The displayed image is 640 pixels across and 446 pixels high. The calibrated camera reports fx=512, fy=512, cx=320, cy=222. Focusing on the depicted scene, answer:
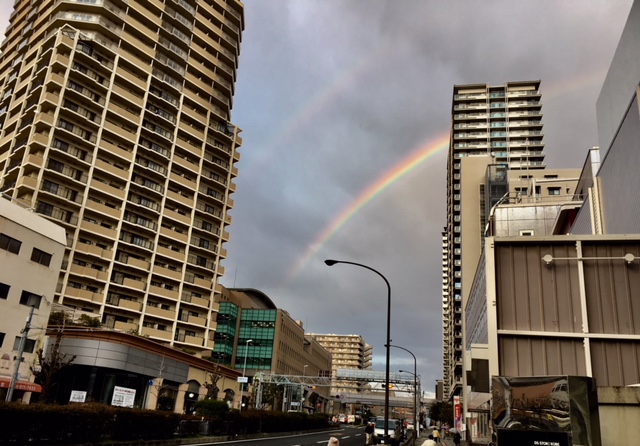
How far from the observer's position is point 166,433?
88.7 feet

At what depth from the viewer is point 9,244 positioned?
127 ft

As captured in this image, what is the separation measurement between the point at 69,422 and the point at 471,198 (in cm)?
8613

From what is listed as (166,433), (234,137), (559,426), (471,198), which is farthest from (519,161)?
(559,426)

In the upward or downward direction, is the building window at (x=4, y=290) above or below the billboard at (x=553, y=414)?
above

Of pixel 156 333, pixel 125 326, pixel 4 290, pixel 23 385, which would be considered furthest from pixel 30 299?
pixel 156 333

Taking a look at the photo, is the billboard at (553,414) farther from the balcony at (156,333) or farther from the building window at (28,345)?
the balcony at (156,333)

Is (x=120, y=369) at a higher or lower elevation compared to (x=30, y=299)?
lower

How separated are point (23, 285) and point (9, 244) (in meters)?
3.43

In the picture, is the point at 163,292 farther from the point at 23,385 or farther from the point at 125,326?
the point at 23,385

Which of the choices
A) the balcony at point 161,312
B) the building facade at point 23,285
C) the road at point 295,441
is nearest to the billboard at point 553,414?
the road at point 295,441

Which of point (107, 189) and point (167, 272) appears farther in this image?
point (167, 272)

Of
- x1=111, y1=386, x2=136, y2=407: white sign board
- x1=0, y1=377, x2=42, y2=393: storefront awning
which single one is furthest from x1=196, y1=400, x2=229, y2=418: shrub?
x1=0, y1=377, x2=42, y2=393: storefront awning

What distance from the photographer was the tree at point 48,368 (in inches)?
1400

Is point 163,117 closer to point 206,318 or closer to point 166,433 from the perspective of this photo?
point 206,318
